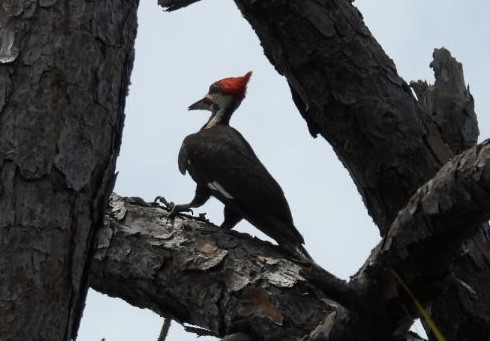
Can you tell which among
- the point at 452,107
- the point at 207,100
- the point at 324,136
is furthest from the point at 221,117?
the point at 452,107

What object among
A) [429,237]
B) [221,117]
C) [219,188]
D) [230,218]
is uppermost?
[221,117]

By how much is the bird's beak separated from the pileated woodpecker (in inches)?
27.9

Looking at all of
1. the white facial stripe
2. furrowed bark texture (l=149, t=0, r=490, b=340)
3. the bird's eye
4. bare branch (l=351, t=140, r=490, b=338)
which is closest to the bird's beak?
the bird's eye

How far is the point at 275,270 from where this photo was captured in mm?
3354

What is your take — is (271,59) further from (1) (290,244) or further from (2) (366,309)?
(2) (366,309)

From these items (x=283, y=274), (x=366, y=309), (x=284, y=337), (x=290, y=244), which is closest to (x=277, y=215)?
(x=290, y=244)

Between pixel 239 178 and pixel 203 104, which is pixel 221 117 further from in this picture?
pixel 239 178

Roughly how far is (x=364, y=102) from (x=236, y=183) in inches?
63.6

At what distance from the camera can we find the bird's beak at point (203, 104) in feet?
20.0

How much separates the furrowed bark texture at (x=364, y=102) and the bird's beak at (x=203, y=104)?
2.79 m

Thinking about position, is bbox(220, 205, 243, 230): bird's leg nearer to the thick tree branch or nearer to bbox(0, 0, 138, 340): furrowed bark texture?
the thick tree branch

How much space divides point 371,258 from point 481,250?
1.06 meters

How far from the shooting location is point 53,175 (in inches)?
74.6

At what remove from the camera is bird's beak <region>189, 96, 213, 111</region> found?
20.0 ft
